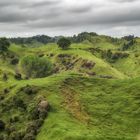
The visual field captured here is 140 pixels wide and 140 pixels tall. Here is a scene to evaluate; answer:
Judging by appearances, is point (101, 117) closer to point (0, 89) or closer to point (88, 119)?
point (88, 119)

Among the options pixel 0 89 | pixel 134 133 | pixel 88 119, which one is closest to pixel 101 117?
pixel 88 119

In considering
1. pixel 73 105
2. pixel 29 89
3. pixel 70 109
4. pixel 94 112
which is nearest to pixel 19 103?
pixel 29 89

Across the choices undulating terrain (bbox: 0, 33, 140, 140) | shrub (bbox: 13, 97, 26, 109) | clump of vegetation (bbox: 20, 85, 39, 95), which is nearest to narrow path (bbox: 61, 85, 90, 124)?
undulating terrain (bbox: 0, 33, 140, 140)

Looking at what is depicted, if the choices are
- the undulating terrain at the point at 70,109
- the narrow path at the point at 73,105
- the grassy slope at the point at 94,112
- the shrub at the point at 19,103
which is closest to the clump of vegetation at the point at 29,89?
the undulating terrain at the point at 70,109

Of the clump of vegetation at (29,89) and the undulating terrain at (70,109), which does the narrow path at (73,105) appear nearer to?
the undulating terrain at (70,109)

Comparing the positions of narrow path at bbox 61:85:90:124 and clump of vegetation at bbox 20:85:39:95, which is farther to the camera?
clump of vegetation at bbox 20:85:39:95

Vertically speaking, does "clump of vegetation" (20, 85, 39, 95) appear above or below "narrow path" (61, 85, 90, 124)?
above

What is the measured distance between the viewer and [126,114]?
11394 centimetres

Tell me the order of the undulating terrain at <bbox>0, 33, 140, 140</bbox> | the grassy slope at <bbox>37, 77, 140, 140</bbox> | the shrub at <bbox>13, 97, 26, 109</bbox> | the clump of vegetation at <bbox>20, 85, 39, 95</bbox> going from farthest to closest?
the clump of vegetation at <bbox>20, 85, 39, 95</bbox>, the shrub at <bbox>13, 97, 26, 109</bbox>, the undulating terrain at <bbox>0, 33, 140, 140</bbox>, the grassy slope at <bbox>37, 77, 140, 140</bbox>

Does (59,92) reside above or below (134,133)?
above

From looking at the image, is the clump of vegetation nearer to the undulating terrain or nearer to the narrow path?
the undulating terrain

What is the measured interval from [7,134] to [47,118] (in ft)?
Answer: 42.5

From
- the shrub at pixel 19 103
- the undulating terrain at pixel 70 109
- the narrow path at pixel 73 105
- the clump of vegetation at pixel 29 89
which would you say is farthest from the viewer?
the clump of vegetation at pixel 29 89

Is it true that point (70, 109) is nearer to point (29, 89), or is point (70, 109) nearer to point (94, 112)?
point (94, 112)
